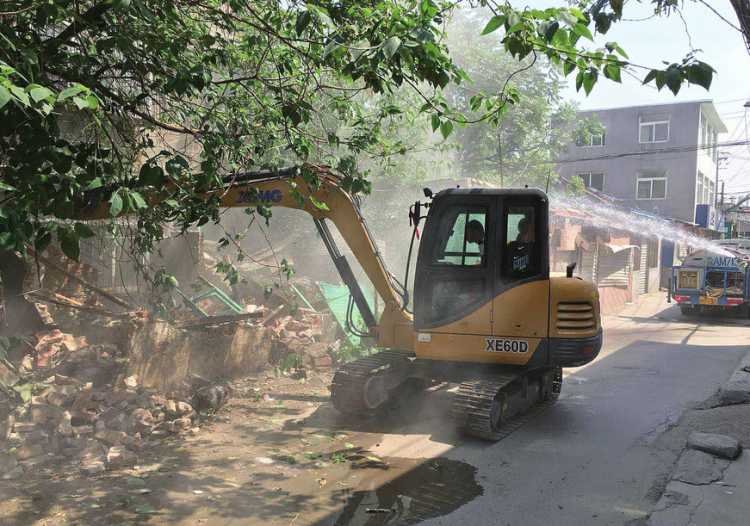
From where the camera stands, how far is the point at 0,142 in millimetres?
3529

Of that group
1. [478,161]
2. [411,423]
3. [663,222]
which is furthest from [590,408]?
[663,222]

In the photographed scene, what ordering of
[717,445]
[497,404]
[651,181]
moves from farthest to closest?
[651,181]
[497,404]
[717,445]

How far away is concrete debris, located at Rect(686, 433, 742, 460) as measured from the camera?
5.67 metres

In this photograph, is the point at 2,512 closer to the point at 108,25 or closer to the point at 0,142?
the point at 0,142

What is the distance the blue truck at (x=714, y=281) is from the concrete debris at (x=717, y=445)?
13.6 metres

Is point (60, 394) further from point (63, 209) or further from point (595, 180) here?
point (595, 180)

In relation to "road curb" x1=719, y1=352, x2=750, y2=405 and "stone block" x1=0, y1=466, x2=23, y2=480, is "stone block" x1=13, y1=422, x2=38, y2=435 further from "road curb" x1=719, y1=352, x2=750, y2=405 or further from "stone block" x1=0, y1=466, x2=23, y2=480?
"road curb" x1=719, y1=352, x2=750, y2=405

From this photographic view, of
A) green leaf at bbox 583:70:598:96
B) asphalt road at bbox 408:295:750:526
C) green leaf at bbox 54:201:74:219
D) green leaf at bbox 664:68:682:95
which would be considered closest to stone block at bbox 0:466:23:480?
green leaf at bbox 54:201:74:219

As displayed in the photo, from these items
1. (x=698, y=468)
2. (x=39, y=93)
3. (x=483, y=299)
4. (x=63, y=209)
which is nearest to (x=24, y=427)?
(x=63, y=209)

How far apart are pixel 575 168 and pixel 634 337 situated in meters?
22.4

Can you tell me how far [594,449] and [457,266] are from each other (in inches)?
102

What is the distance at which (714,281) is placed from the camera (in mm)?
17953

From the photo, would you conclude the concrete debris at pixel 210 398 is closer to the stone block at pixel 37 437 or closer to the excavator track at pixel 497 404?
the stone block at pixel 37 437

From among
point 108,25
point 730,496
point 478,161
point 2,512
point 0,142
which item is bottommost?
point 2,512
